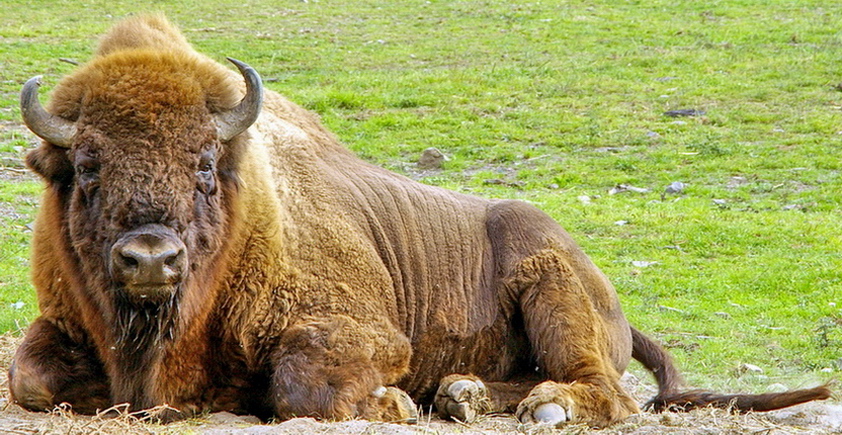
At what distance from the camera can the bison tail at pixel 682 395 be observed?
6.25 m

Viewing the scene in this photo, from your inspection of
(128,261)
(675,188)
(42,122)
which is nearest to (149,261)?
(128,261)

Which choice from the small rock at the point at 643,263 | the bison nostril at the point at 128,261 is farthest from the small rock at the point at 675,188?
the bison nostril at the point at 128,261

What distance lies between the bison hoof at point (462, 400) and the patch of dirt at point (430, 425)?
6 centimetres

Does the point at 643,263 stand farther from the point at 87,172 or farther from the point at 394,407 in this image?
the point at 87,172

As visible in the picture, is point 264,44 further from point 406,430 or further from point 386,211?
point 406,430

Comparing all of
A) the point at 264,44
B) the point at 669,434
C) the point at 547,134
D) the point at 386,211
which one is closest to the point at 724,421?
the point at 669,434

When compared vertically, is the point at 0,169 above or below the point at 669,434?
below

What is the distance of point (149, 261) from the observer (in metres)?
4.87

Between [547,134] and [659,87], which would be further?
[659,87]

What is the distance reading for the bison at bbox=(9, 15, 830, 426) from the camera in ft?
17.5

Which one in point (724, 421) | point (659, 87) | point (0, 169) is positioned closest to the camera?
point (724, 421)

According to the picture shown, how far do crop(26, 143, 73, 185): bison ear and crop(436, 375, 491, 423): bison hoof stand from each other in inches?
88.5

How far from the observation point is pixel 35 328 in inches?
236

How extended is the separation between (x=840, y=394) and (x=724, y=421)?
1909mm
